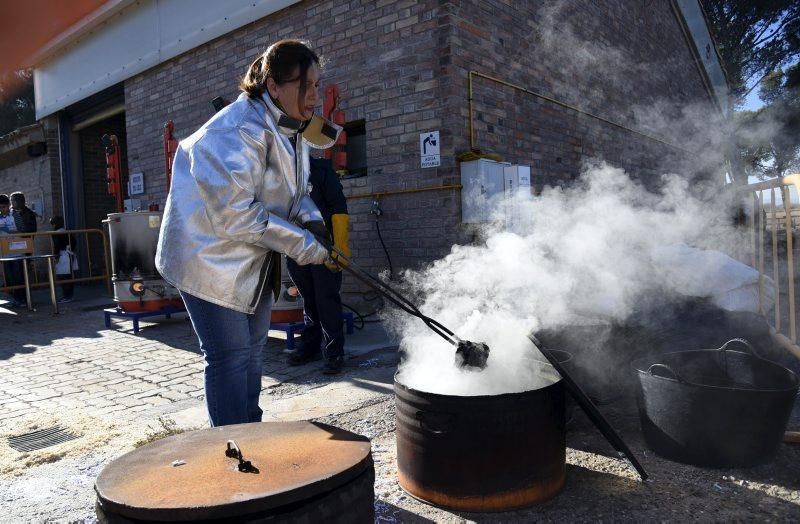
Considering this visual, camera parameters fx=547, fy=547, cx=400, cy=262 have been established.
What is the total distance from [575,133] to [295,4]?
4607 mm

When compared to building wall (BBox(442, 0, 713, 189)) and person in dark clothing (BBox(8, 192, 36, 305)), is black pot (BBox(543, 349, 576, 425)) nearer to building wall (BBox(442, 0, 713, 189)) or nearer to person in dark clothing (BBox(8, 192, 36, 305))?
building wall (BBox(442, 0, 713, 189))

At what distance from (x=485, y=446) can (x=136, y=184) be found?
1010cm

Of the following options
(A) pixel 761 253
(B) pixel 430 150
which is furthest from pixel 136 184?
(A) pixel 761 253

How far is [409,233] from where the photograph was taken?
6648mm

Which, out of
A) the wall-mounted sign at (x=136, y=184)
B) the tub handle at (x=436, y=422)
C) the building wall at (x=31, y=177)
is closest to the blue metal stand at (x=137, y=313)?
the wall-mounted sign at (x=136, y=184)

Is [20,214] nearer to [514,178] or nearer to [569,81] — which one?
[514,178]

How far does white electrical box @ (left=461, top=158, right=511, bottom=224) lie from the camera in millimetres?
6125

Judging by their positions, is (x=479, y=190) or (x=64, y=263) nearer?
(x=479, y=190)

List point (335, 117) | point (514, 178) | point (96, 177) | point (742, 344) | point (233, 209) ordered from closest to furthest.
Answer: point (233, 209) < point (742, 344) < point (514, 178) < point (335, 117) < point (96, 177)

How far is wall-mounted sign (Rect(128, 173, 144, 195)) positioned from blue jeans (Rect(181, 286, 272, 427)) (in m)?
8.94

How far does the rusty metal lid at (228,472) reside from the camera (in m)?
1.58

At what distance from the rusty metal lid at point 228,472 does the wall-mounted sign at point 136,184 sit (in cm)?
940

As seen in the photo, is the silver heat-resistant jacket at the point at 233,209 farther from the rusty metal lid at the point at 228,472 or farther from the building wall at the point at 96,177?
the building wall at the point at 96,177

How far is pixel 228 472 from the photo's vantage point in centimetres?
180
